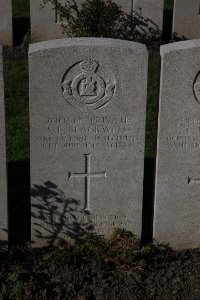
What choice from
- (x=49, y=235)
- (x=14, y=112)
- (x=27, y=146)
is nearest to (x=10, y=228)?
(x=49, y=235)

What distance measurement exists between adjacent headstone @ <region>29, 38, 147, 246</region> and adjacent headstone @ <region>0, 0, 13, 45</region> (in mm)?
5562

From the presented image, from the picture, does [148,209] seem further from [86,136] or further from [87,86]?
[87,86]

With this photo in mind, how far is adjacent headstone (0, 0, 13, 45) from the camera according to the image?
35.4 ft

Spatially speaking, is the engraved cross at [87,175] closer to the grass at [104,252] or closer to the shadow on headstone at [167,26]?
the grass at [104,252]

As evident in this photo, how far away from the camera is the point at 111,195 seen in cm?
603

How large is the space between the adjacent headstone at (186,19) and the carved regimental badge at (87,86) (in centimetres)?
599

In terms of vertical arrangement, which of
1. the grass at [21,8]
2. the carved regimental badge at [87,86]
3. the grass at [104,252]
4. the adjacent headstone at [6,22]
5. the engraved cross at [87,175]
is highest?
the grass at [21,8]

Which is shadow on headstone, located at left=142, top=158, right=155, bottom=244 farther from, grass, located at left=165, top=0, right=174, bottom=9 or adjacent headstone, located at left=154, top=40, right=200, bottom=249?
grass, located at left=165, top=0, right=174, bottom=9

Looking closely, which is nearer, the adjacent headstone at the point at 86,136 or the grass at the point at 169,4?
the adjacent headstone at the point at 86,136

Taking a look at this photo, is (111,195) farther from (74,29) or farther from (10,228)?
(74,29)

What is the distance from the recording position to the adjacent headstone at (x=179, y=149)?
5508 mm

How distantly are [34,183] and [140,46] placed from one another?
150 centimetres

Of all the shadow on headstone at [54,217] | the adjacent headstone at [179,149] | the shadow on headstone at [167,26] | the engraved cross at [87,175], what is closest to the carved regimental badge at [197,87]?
the adjacent headstone at [179,149]

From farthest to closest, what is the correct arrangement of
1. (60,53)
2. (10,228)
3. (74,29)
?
(74,29)
(10,228)
(60,53)
